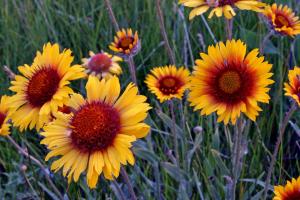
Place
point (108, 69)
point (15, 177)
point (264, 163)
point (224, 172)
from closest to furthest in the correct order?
1. point (224, 172)
2. point (264, 163)
3. point (15, 177)
4. point (108, 69)

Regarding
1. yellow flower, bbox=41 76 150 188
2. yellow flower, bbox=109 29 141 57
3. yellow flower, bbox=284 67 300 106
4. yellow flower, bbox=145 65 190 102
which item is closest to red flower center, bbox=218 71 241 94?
yellow flower, bbox=284 67 300 106

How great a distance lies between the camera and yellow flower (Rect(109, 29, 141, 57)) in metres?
1.45

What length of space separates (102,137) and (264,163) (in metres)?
0.74

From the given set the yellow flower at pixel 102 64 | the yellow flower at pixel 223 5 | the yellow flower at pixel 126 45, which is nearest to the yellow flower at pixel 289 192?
the yellow flower at pixel 223 5

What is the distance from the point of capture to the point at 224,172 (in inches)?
51.6

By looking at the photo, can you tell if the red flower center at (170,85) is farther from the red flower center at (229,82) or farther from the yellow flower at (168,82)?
the red flower center at (229,82)

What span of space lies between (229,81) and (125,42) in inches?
22.1

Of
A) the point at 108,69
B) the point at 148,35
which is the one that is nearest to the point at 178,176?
the point at 108,69

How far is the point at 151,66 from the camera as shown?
6.32ft

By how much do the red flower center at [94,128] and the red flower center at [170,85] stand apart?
46 centimetres

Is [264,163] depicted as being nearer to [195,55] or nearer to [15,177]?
[195,55]

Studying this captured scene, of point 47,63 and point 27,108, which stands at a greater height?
point 47,63

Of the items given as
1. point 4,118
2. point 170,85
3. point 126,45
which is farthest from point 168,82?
point 4,118

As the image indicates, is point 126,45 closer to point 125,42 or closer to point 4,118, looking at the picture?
point 125,42
